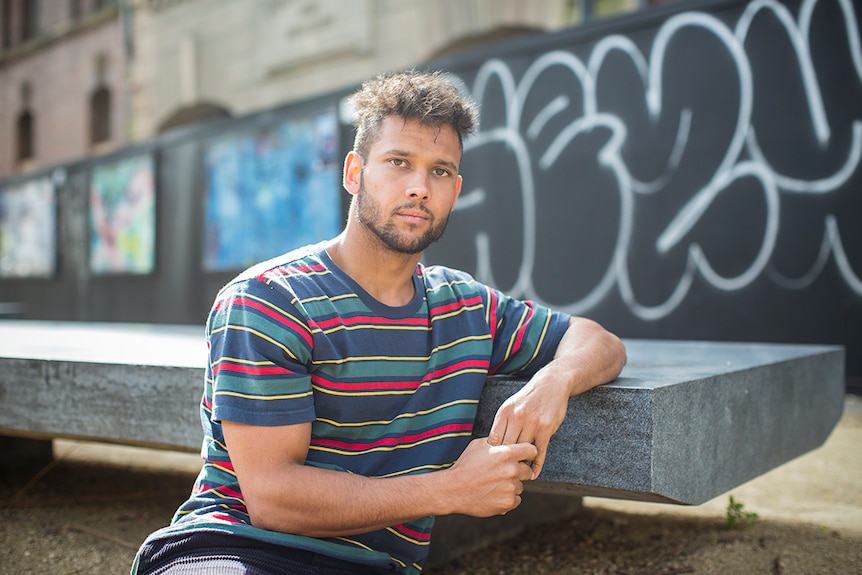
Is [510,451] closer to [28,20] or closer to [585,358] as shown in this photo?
[585,358]

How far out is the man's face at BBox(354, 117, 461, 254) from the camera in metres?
2.01

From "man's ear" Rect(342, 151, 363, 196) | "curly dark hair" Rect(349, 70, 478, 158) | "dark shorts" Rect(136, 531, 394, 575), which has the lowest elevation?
"dark shorts" Rect(136, 531, 394, 575)

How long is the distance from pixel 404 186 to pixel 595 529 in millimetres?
1851

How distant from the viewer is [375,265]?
2033 millimetres

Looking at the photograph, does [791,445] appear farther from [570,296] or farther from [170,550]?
[570,296]

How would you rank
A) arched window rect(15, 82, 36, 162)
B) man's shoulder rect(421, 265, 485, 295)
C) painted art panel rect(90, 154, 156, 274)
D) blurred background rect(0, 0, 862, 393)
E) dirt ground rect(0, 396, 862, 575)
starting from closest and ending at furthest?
man's shoulder rect(421, 265, 485, 295) < dirt ground rect(0, 396, 862, 575) < blurred background rect(0, 0, 862, 393) < painted art panel rect(90, 154, 156, 274) < arched window rect(15, 82, 36, 162)

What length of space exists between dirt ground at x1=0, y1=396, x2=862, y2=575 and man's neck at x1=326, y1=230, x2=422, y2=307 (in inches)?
47.4

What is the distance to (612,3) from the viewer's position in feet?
30.2

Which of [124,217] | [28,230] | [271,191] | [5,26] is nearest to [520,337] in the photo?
[271,191]

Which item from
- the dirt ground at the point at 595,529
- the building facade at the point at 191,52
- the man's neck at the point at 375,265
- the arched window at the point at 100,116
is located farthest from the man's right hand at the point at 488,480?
the arched window at the point at 100,116

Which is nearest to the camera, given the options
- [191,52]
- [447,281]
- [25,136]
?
[447,281]

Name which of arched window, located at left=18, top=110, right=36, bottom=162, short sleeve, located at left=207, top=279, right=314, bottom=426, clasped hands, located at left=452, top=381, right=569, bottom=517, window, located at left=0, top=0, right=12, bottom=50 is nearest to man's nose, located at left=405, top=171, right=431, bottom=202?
short sleeve, located at left=207, top=279, right=314, bottom=426

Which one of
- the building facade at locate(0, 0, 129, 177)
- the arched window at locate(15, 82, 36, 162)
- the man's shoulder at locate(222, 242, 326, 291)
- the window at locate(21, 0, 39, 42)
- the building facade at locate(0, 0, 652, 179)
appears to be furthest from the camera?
the window at locate(21, 0, 39, 42)

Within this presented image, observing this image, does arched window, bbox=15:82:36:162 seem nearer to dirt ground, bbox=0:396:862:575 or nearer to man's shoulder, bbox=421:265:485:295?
dirt ground, bbox=0:396:862:575
